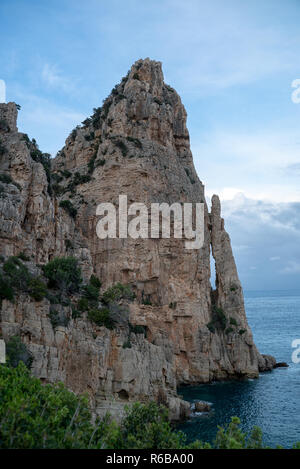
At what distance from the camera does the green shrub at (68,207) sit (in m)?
50.8

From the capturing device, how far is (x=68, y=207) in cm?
5112

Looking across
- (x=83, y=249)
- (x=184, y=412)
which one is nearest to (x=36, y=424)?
(x=184, y=412)

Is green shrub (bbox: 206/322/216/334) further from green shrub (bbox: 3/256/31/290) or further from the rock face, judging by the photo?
green shrub (bbox: 3/256/31/290)

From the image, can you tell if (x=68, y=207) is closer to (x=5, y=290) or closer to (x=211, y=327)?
(x=211, y=327)

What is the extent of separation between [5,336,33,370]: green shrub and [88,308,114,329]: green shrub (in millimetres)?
8242

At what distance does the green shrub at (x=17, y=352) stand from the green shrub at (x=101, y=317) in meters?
8.24

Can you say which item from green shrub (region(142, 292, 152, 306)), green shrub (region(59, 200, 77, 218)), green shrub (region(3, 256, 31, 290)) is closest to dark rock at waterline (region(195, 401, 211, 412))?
green shrub (region(142, 292, 152, 306))

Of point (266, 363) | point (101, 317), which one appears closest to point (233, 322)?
point (266, 363)

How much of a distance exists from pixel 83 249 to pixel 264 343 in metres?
47.8

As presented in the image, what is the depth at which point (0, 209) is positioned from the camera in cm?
3241

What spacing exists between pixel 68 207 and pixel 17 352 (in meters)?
28.4

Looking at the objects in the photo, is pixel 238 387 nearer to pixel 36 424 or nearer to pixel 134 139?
pixel 134 139

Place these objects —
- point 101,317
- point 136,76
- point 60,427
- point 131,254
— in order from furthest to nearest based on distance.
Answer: point 136,76, point 131,254, point 101,317, point 60,427

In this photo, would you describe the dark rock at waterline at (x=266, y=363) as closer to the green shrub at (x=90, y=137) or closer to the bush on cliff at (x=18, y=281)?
the green shrub at (x=90, y=137)
